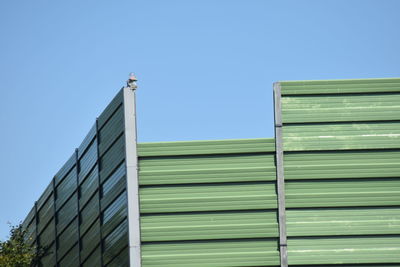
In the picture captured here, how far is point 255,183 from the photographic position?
41.9 m

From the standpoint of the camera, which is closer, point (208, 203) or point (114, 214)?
point (208, 203)

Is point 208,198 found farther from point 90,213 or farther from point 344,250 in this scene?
point 90,213

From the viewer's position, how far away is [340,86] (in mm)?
42281

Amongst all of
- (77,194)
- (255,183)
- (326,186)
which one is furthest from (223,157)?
(77,194)

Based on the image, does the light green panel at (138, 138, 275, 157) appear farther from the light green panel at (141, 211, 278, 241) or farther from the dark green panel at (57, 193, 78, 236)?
the dark green panel at (57, 193, 78, 236)

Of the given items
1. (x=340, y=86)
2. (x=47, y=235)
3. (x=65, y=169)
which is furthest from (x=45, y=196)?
(x=340, y=86)

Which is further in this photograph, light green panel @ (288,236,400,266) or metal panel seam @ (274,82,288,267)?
metal panel seam @ (274,82,288,267)

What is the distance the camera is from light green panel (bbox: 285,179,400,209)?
41531mm

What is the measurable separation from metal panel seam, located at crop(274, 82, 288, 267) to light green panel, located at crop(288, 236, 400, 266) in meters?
0.31

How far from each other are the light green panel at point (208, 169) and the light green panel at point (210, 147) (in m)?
0.22

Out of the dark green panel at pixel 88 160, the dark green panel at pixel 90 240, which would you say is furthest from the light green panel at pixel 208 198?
the dark green panel at pixel 88 160

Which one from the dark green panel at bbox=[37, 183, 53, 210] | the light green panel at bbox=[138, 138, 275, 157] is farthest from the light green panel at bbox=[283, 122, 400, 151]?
the dark green panel at bbox=[37, 183, 53, 210]

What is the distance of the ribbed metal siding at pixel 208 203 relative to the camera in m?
41.3

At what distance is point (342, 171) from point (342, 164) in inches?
11.8
